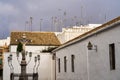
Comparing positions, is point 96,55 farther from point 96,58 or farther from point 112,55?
point 112,55

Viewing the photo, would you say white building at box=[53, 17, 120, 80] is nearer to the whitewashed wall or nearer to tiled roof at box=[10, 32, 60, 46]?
the whitewashed wall

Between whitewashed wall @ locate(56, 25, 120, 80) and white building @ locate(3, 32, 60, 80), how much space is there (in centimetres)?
782

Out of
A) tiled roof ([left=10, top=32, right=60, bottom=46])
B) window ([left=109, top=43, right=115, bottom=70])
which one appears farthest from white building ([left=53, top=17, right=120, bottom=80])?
tiled roof ([left=10, top=32, right=60, bottom=46])

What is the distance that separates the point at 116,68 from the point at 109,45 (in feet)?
4.79

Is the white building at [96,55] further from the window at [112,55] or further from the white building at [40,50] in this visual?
the white building at [40,50]

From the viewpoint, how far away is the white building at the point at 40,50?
30969 millimetres

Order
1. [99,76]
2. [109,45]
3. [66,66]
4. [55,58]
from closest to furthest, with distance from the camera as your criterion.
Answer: [109,45] → [99,76] → [66,66] → [55,58]

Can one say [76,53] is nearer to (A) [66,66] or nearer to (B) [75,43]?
(B) [75,43]

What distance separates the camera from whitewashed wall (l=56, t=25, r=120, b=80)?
14.9 m

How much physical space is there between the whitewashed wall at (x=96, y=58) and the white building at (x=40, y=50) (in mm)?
7824

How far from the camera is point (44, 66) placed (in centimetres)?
3203

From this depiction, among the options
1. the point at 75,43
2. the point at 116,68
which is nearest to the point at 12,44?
the point at 75,43

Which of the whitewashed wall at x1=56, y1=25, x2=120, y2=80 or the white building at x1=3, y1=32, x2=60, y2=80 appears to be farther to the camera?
the white building at x1=3, y1=32, x2=60, y2=80

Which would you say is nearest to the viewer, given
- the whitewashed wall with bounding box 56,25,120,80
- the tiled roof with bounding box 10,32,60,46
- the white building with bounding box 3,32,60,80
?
the whitewashed wall with bounding box 56,25,120,80
